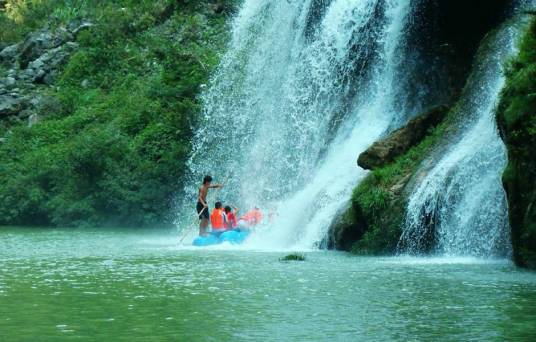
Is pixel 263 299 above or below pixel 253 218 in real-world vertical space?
below

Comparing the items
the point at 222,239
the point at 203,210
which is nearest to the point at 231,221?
the point at 203,210

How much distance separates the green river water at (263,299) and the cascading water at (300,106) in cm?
423

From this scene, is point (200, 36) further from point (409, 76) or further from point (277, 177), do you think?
point (409, 76)

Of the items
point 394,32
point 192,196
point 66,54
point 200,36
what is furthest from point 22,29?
point 394,32

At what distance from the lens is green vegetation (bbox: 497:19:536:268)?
46.5 ft

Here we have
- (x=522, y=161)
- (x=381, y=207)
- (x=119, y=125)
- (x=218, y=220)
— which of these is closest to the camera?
(x=522, y=161)

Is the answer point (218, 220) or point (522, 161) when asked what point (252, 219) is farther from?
point (522, 161)

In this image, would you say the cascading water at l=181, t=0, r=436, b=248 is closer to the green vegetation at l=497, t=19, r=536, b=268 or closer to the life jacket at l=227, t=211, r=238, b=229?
the life jacket at l=227, t=211, r=238, b=229

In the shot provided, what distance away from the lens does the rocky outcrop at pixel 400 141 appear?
19703 millimetres

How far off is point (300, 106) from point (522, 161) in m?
12.3

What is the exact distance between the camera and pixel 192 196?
30766 mm

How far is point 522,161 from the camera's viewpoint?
14461mm

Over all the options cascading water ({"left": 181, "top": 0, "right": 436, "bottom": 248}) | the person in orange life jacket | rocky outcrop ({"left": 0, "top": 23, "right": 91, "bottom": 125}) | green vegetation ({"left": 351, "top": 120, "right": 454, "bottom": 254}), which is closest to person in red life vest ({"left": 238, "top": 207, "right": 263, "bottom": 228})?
cascading water ({"left": 181, "top": 0, "right": 436, "bottom": 248})

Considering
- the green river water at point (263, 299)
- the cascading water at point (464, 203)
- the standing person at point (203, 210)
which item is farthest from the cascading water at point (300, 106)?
the green river water at point (263, 299)
